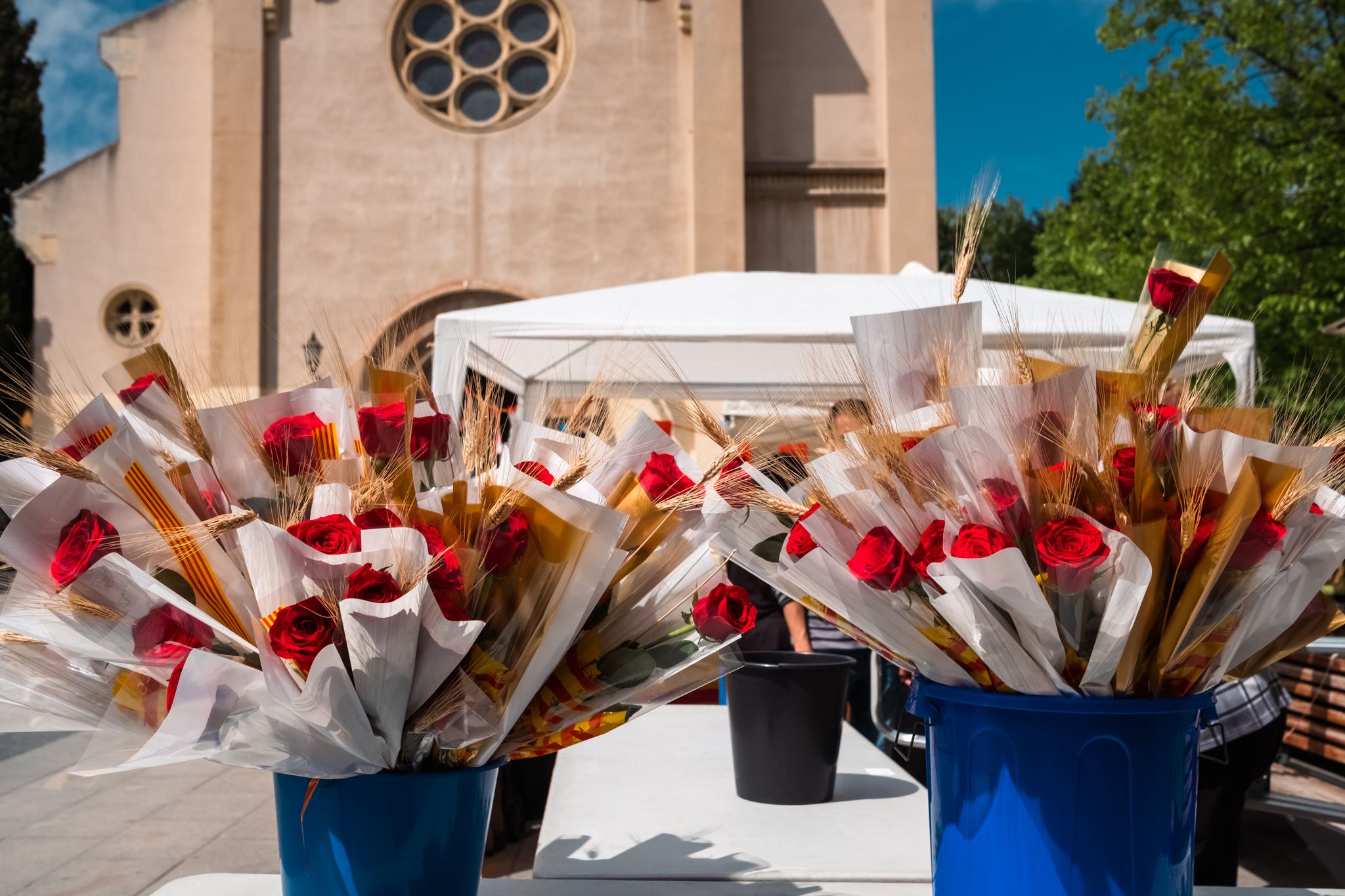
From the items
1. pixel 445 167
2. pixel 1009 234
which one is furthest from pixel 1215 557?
pixel 1009 234

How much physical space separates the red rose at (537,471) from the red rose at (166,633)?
347 mm

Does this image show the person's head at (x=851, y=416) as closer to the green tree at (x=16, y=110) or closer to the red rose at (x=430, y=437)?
the red rose at (x=430, y=437)

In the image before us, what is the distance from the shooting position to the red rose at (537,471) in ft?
3.90

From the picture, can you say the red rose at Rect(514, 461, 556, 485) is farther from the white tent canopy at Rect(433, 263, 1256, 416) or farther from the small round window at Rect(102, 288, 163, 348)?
the small round window at Rect(102, 288, 163, 348)

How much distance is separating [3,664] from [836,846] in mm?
1210

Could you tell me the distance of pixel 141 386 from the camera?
120 cm

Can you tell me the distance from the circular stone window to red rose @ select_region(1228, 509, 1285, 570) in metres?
15.5

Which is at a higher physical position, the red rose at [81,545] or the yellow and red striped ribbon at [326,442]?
the yellow and red striped ribbon at [326,442]

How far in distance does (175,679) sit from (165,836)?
458 cm

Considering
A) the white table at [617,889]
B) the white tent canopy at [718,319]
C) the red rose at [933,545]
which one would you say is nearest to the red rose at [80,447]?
the white table at [617,889]

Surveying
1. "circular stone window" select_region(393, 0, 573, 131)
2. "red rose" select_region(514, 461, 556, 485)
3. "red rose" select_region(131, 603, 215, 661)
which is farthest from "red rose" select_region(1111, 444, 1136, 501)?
"circular stone window" select_region(393, 0, 573, 131)

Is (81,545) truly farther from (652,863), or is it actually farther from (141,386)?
(652,863)

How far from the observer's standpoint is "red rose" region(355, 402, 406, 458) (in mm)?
1146

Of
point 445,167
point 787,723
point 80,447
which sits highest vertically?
point 445,167
